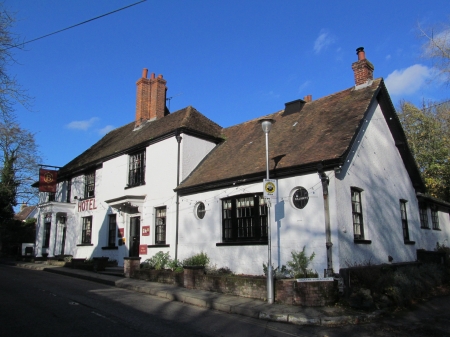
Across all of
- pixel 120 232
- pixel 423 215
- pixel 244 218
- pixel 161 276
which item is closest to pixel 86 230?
pixel 120 232

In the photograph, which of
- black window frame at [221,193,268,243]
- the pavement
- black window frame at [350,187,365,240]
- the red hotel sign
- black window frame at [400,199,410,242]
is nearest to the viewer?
the pavement

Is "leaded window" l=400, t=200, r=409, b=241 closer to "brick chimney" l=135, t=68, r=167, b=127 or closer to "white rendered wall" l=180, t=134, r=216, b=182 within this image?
"white rendered wall" l=180, t=134, r=216, b=182

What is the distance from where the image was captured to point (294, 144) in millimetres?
13836

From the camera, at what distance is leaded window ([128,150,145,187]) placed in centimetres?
1864

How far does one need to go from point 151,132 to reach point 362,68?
35.1 feet

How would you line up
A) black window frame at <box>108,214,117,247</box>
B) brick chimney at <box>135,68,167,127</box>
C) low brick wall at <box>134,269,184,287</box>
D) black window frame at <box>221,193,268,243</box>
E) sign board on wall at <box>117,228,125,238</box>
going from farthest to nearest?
brick chimney at <box>135,68,167,127</box> → black window frame at <box>108,214,117,247</box> → sign board on wall at <box>117,228,125,238</box> → low brick wall at <box>134,269,184,287</box> → black window frame at <box>221,193,268,243</box>

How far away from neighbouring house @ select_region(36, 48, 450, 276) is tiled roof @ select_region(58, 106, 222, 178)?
0.10m

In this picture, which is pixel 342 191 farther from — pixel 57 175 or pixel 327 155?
pixel 57 175

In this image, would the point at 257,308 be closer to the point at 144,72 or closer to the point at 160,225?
the point at 160,225

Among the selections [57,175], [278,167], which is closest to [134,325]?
[278,167]

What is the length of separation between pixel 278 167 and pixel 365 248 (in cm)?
394

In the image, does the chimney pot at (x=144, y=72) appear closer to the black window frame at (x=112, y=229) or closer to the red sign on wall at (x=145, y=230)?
the black window frame at (x=112, y=229)

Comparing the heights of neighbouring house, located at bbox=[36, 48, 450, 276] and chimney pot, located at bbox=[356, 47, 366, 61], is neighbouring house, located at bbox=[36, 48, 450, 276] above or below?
below

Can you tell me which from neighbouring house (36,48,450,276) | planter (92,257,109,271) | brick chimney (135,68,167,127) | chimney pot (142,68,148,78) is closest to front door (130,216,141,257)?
neighbouring house (36,48,450,276)
